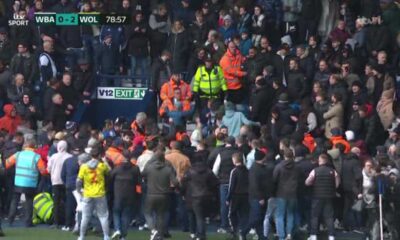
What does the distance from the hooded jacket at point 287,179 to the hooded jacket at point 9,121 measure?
7.40m

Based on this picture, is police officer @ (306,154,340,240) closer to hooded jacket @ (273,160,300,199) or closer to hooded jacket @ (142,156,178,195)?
hooded jacket @ (273,160,300,199)

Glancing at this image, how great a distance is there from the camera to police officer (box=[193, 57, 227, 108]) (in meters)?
34.0

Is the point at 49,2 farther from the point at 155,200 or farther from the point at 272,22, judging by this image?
the point at 155,200

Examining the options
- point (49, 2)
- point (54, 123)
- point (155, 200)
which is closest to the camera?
point (155, 200)

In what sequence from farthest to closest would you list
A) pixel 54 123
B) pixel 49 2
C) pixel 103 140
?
pixel 49 2, pixel 54 123, pixel 103 140

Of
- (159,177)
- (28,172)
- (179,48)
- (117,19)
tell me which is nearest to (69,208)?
(28,172)

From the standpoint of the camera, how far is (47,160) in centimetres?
3169

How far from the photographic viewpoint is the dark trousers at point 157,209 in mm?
29641

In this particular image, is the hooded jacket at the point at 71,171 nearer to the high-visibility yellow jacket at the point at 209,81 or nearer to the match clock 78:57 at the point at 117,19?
the high-visibility yellow jacket at the point at 209,81

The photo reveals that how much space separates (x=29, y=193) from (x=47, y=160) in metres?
0.85

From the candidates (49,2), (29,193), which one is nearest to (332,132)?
(29,193)

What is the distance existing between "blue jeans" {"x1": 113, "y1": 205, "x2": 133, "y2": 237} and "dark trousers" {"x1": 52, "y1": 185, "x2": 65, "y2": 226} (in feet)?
5.28

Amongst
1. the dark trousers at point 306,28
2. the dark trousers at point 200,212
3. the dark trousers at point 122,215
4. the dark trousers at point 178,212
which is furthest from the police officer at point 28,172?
the dark trousers at point 306,28

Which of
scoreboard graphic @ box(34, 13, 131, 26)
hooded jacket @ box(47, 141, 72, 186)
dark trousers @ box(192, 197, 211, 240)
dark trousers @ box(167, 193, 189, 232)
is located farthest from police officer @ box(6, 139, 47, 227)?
scoreboard graphic @ box(34, 13, 131, 26)
